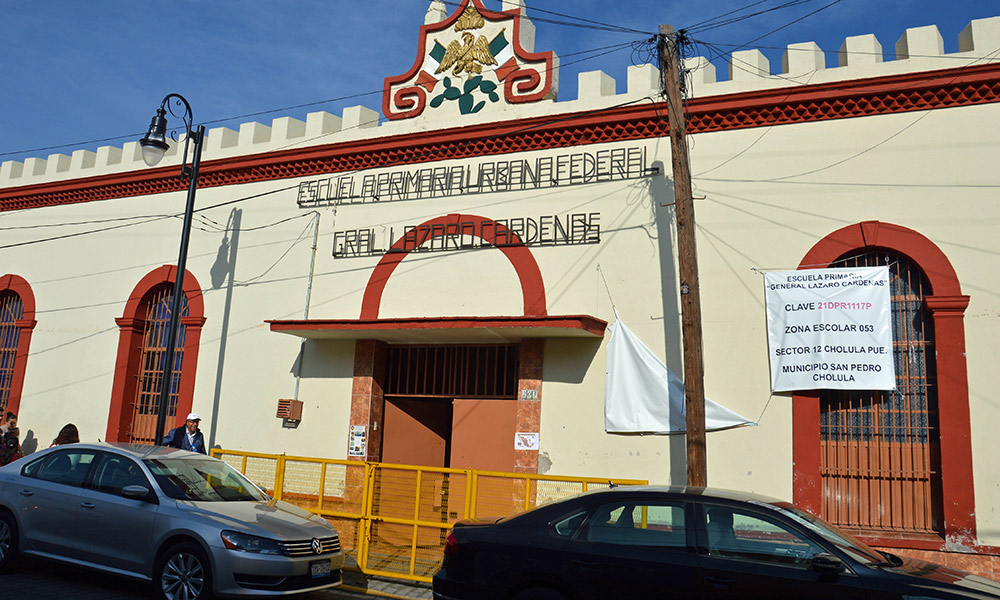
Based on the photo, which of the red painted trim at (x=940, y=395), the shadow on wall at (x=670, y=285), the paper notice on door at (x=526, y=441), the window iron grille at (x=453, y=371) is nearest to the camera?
the red painted trim at (x=940, y=395)

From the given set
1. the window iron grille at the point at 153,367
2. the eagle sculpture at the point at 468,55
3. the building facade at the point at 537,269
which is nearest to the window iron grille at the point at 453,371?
the building facade at the point at 537,269

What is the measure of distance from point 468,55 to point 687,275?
618 cm

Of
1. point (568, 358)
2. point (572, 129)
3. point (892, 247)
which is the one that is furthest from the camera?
point (572, 129)

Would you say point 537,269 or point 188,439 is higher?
point 537,269

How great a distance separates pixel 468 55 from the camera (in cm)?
1352

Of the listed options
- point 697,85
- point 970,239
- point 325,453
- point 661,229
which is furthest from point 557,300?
point 970,239

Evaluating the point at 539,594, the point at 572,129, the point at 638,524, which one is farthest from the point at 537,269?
the point at 539,594

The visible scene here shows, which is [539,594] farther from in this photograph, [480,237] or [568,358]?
[480,237]

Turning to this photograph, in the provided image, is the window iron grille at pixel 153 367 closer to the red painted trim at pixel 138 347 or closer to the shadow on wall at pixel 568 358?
the red painted trim at pixel 138 347

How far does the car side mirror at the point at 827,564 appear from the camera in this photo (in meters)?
5.60

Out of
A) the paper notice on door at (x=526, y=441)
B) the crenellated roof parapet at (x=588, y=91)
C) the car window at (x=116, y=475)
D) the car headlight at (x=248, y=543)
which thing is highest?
the crenellated roof parapet at (x=588, y=91)

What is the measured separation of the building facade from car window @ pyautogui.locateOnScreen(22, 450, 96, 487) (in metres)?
4.18

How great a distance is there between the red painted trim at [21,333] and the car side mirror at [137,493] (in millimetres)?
10222

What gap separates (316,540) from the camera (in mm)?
8078
